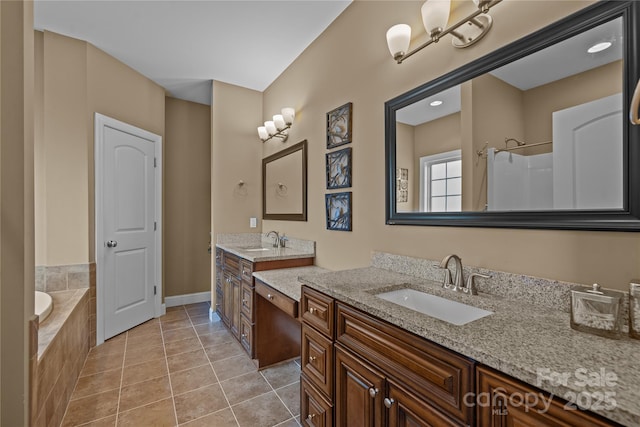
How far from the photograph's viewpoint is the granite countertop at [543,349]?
1.84 ft

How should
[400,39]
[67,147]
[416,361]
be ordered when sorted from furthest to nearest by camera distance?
[67,147] → [400,39] → [416,361]

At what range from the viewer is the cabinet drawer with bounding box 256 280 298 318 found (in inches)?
70.5

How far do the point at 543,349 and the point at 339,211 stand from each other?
1635 millimetres

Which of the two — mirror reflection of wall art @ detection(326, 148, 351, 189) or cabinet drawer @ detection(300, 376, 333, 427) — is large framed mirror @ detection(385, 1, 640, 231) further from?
cabinet drawer @ detection(300, 376, 333, 427)

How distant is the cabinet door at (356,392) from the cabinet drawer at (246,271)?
126cm

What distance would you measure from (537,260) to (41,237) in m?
3.69

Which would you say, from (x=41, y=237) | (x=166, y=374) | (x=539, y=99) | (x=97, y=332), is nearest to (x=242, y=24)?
(x=539, y=99)

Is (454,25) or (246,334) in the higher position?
(454,25)

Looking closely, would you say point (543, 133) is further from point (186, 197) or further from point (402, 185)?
point (186, 197)

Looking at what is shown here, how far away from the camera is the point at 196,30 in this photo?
249 cm

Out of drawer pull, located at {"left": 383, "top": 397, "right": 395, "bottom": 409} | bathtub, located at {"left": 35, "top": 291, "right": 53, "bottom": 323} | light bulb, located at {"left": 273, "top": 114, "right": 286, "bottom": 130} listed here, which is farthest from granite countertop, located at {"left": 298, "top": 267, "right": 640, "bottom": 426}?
light bulb, located at {"left": 273, "top": 114, "right": 286, "bottom": 130}

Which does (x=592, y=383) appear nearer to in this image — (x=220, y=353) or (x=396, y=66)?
(x=396, y=66)

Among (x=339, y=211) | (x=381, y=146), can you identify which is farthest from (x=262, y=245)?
(x=381, y=146)

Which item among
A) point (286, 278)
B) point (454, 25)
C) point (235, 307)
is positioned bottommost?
point (235, 307)
